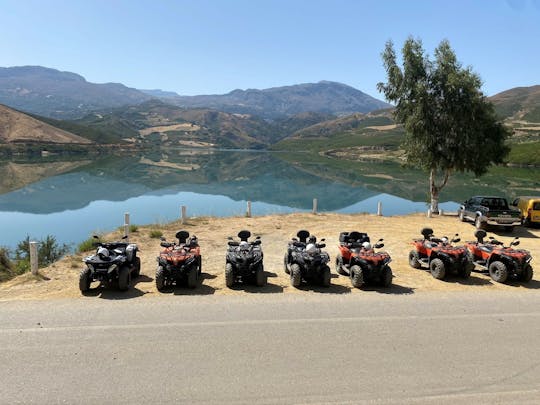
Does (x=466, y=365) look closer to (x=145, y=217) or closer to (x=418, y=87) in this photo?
(x=418, y=87)

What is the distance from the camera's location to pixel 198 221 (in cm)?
2511

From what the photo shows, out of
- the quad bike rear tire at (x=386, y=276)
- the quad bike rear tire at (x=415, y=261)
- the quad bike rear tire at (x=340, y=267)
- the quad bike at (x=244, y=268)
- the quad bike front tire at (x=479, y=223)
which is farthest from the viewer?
the quad bike front tire at (x=479, y=223)

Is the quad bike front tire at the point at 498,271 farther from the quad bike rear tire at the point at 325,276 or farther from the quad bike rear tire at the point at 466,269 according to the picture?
the quad bike rear tire at the point at 325,276

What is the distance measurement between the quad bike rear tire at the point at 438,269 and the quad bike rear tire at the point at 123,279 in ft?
32.0

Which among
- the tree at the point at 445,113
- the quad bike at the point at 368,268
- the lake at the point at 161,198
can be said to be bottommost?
the lake at the point at 161,198

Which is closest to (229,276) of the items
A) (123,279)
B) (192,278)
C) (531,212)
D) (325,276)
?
(192,278)

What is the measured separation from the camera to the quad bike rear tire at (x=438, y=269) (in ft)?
44.6

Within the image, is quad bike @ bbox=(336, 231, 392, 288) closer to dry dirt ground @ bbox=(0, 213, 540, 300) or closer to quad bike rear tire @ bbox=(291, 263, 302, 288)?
dry dirt ground @ bbox=(0, 213, 540, 300)

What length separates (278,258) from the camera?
16.7 metres

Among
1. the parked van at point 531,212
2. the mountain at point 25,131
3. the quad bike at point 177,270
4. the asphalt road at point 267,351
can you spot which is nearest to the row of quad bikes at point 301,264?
the quad bike at point 177,270

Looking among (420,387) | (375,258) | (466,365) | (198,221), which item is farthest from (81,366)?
(198,221)

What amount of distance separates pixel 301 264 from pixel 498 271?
6.56m

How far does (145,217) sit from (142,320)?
2881 cm

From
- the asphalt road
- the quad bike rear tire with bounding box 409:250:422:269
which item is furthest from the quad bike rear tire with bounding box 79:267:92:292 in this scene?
the quad bike rear tire with bounding box 409:250:422:269
